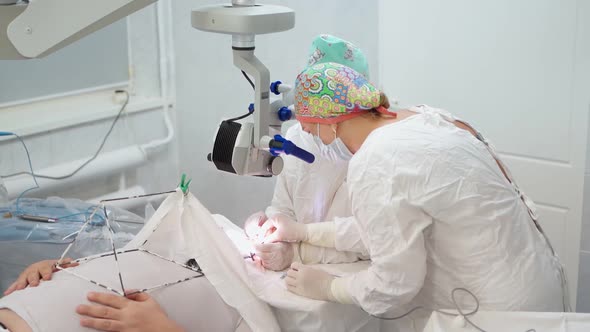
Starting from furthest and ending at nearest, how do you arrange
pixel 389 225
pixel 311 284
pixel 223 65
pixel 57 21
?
1. pixel 223 65
2. pixel 311 284
3. pixel 389 225
4. pixel 57 21

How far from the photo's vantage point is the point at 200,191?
3227mm

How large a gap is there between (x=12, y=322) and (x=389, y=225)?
87cm

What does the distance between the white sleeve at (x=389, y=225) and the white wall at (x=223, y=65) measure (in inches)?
64.2

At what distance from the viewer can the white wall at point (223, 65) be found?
3.06 m

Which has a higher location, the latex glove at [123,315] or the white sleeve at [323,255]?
the latex glove at [123,315]

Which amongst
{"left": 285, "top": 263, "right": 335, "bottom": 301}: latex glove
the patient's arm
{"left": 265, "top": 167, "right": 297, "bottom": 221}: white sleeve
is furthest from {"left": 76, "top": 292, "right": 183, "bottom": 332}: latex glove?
{"left": 265, "top": 167, "right": 297, "bottom": 221}: white sleeve

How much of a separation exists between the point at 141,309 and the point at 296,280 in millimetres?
416

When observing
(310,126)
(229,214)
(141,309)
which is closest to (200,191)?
(229,214)

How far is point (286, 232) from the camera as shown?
1.89 m

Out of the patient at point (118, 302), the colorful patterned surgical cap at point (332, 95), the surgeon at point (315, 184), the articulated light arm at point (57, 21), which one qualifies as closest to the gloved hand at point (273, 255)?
the surgeon at point (315, 184)

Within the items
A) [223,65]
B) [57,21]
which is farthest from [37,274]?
[223,65]

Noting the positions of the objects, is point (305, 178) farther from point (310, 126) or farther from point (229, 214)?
point (229, 214)

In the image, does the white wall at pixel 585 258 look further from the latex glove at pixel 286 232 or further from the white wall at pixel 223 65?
the latex glove at pixel 286 232

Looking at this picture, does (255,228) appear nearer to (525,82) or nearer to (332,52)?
(332,52)
